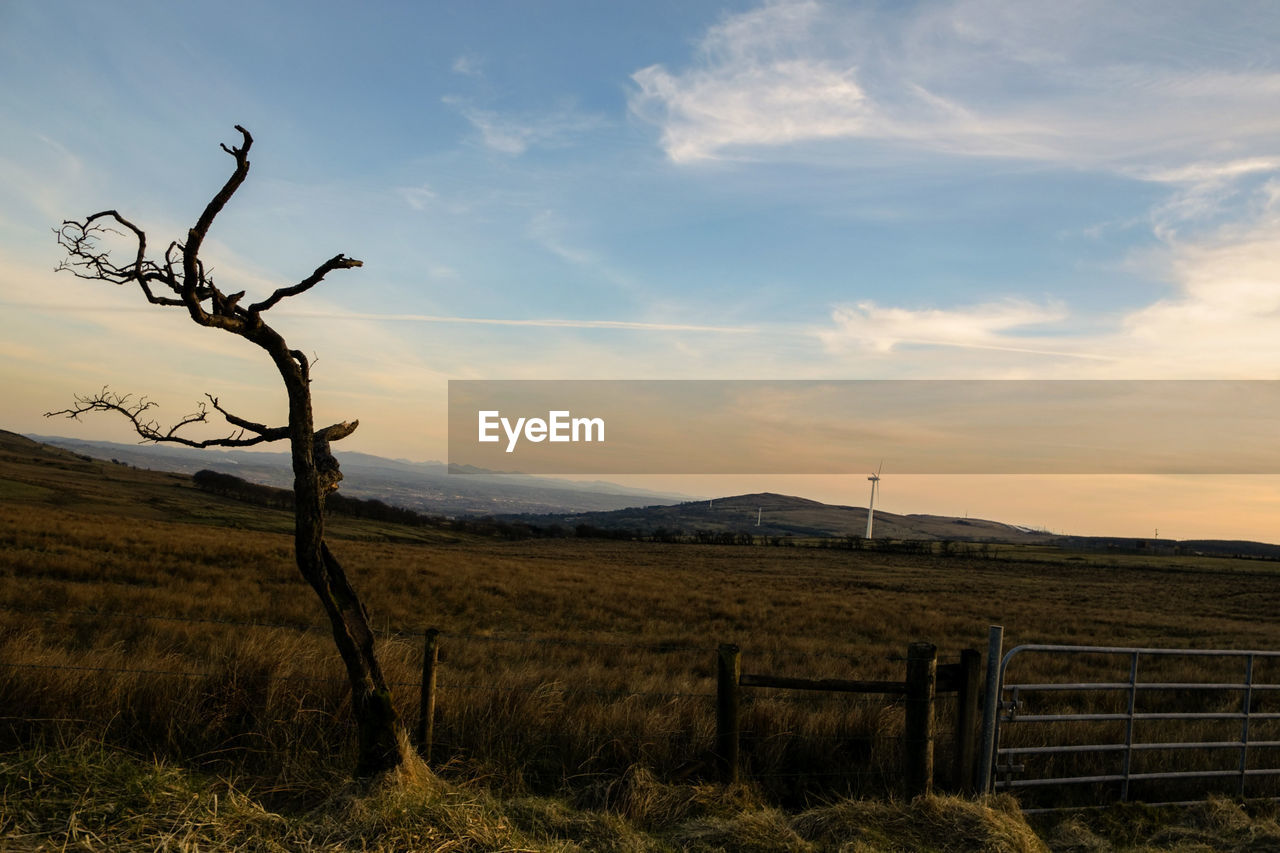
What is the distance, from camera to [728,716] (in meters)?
6.48

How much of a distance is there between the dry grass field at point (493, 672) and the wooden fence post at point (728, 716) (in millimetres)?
213

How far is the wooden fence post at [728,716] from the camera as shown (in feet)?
21.1

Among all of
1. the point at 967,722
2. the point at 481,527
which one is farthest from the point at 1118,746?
the point at 481,527

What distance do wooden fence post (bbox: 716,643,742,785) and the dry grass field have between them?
21 centimetres

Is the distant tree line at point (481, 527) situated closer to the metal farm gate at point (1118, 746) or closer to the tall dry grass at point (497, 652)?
the tall dry grass at point (497, 652)

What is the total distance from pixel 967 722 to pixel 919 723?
1.92ft

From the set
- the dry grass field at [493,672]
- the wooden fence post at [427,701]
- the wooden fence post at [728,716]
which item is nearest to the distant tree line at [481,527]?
the dry grass field at [493,672]

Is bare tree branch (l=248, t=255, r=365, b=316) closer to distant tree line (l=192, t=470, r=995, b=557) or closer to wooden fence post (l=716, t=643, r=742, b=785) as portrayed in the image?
wooden fence post (l=716, t=643, r=742, b=785)

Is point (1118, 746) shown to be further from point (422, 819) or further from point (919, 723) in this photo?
point (422, 819)

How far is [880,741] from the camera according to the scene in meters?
A: 7.75

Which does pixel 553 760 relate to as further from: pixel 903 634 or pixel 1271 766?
pixel 903 634

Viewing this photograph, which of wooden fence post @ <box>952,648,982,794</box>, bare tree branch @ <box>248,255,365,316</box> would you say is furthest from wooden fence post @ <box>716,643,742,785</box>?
bare tree branch @ <box>248,255,365,316</box>

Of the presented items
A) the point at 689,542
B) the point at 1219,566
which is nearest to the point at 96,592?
the point at 689,542

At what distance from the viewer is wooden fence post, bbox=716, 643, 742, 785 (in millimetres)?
6441
